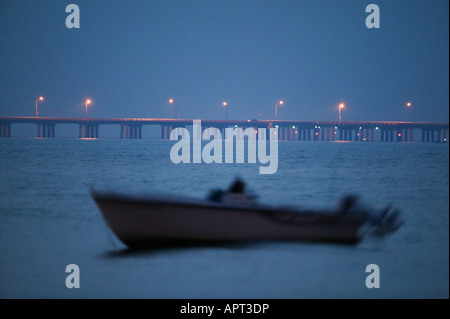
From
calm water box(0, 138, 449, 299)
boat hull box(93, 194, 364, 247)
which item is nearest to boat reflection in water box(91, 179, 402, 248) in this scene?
boat hull box(93, 194, 364, 247)

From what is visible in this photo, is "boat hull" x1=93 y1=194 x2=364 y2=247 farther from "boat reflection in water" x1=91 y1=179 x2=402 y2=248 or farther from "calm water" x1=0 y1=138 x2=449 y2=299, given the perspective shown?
"calm water" x1=0 y1=138 x2=449 y2=299

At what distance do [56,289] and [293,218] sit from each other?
7292 mm

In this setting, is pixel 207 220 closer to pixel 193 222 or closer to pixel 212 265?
pixel 193 222

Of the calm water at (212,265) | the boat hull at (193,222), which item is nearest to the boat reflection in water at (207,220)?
the boat hull at (193,222)

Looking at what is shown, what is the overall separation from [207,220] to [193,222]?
1.40ft

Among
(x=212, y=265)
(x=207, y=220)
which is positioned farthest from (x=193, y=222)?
(x=212, y=265)

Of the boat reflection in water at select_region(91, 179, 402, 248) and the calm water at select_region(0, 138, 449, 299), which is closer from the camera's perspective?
the calm water at select_region(0, 138, 449, 299)

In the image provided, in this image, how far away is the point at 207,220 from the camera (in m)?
16.9

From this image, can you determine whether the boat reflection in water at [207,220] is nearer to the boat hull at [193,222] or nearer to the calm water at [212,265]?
the boat hull at [193,222]

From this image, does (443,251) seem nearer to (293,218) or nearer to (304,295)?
(293,218)

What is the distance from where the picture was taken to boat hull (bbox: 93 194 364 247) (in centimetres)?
1691

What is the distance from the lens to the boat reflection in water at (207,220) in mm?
16922

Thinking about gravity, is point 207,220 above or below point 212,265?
above

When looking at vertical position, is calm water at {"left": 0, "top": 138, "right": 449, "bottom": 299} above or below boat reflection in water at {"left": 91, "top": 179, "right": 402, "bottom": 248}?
below
